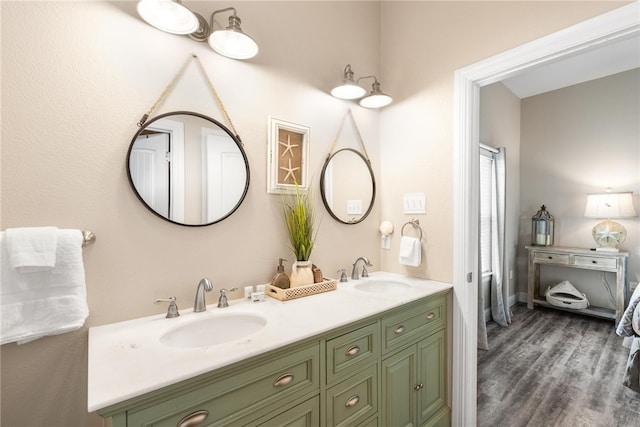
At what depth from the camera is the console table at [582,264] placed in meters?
3.25

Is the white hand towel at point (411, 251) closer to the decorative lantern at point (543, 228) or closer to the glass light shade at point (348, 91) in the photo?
the glass light shade at point (348, 91)

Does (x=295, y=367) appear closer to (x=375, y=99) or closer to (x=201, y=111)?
(x=201, y=111)

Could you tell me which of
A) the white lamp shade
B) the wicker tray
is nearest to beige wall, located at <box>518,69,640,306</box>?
the white lamp shade

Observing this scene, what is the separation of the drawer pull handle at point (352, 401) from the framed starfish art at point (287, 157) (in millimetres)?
1080

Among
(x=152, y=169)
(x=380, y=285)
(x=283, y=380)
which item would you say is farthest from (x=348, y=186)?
(x=283, y=380)

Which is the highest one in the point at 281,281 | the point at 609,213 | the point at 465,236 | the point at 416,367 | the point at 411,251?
the point at 609,213

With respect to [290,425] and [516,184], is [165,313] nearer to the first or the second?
[290,425]

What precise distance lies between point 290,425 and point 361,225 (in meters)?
1.34

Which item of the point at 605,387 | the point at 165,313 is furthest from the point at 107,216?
the point at 605,387

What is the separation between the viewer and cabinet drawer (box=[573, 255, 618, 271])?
3.29 metres

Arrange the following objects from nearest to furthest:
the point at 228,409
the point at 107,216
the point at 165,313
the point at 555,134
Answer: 1. the point at 228,409
2. the point at 107,216
3. the point at 165,313
4. the point at 555,134

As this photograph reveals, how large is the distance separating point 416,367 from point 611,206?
3405 mm

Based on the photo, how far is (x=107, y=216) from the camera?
1.18m

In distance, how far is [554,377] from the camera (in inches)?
90.7
